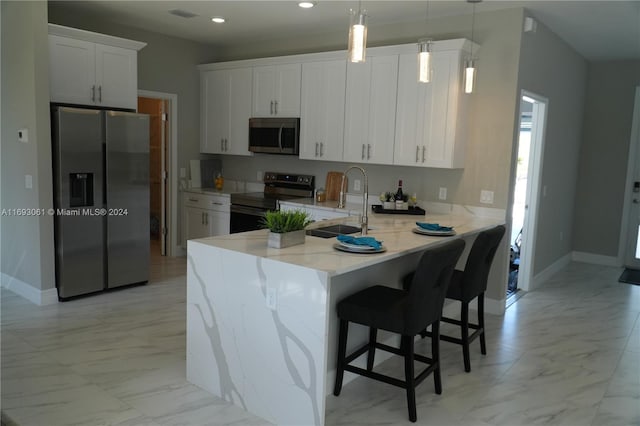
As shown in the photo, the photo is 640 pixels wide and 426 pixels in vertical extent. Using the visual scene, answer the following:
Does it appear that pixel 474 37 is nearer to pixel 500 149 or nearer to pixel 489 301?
pixel 500 149

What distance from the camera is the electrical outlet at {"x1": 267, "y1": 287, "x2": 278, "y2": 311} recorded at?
8.39ft

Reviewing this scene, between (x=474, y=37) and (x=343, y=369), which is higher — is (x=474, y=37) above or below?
above

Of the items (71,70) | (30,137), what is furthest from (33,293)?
(71,70)

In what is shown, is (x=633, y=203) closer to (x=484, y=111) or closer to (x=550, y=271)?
(x=550, y=271)

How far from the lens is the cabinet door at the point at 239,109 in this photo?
587 cm

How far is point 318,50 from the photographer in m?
5.46

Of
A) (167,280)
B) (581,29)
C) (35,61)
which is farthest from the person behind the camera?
(167,280)

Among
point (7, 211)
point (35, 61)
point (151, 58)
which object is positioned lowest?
point (7, 211)

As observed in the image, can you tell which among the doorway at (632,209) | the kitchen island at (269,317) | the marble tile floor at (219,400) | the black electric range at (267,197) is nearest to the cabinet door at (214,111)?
the black electric range at (267,197)

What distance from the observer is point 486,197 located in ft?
15.0

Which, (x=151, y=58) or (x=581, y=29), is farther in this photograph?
(x=151, y=58)

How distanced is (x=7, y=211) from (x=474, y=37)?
4558 mm

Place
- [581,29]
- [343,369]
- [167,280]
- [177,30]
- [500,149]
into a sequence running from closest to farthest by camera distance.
Result: [343,369] < [500,149] < [581,29] < [167,280] < [177,30]

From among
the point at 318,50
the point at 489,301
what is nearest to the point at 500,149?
the point at 489,301
